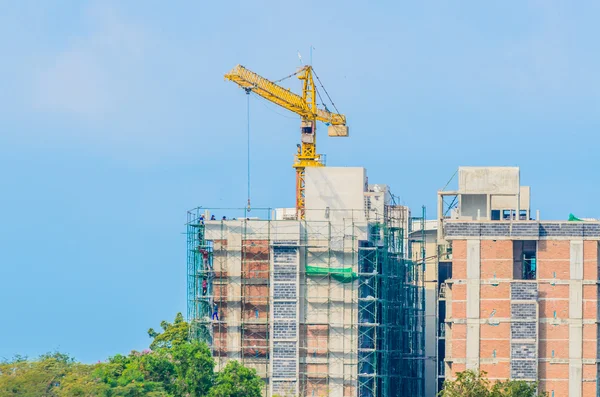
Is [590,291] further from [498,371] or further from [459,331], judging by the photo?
[459,331]

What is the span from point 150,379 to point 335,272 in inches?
749

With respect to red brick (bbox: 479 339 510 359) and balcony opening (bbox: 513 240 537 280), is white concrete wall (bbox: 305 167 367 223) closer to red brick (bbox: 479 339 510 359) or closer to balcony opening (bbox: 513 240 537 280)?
balcony opening (bbox: 513 240 537 280)

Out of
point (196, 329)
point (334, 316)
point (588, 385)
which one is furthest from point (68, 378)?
point (588, 385)

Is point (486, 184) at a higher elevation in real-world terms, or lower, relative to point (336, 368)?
higher

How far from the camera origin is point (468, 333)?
132125 mm

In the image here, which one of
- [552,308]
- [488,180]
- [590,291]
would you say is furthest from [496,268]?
[488,180]

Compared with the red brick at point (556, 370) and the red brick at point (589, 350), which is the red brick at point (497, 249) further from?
the red brick at point (589, 350)

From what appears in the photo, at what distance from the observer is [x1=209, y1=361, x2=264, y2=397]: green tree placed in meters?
123

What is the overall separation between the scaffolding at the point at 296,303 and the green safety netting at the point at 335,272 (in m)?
0.08

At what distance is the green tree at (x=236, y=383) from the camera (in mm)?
122625

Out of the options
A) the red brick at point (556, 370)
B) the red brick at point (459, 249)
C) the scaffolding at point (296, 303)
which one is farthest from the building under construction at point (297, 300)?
the red brick at point (556, 370)

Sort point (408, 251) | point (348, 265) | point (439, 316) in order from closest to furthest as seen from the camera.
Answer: point (348, 265) → point (439, 316) → point (408, 251)

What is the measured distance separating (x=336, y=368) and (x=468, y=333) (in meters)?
11.5

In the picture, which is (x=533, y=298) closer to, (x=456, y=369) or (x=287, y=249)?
(x=456, y=369)
